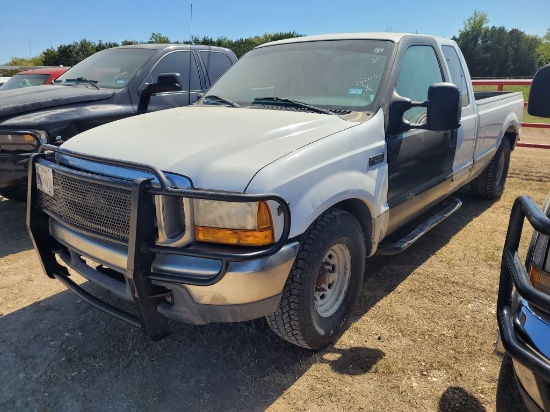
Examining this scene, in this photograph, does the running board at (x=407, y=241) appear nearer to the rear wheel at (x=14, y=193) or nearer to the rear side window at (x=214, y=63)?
the rear side window at (x=214, y=63)

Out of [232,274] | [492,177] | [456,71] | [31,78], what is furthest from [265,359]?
[31,78]

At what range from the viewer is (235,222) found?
2152mm

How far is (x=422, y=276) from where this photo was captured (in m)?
3.85

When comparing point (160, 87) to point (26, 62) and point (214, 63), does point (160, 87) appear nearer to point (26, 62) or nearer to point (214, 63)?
point (214, 63)

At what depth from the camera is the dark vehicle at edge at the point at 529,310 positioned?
1603 millimetres

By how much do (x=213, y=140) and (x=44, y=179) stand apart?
1128 mm

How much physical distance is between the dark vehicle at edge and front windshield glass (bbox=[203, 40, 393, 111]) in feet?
4.77

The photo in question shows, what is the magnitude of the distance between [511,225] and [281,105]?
178 centimetres

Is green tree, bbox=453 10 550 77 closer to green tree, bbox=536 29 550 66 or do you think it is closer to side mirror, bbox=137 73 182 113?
green tree, bbox=536 29 550 66

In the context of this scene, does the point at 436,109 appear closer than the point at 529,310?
No

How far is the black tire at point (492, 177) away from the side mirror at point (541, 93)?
3.45m

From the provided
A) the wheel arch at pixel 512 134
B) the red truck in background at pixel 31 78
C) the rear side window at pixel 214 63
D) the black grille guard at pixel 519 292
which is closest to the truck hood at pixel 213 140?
the black grille guard at pixel 519 292

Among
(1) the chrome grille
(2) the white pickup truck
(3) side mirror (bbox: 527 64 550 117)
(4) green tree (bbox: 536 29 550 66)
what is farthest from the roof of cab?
(4) green tree (bbox: 536 29 550 66)

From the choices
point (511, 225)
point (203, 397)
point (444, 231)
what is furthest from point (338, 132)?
point (444, 231)
